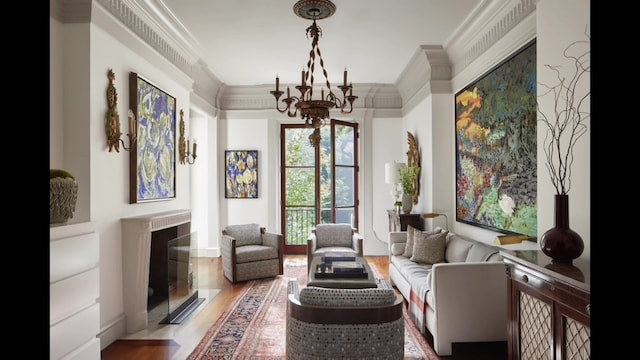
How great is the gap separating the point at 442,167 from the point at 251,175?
339 centimetres

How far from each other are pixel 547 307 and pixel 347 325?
3.19 feet

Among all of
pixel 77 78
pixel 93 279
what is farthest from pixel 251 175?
pixel 93 279

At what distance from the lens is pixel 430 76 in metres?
5.14

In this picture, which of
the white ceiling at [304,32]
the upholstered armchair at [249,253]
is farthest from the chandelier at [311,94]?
the upholstered armchair at [249,253]

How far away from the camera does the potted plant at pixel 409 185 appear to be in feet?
18.9

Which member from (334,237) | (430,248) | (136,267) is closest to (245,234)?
(334,237)

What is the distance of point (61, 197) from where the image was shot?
2236 millimetres

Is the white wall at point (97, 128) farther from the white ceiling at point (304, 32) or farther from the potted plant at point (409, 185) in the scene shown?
the potted plant at point (409, 185)

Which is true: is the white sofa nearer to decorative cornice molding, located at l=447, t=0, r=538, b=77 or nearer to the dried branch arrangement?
the dried branch arrangement

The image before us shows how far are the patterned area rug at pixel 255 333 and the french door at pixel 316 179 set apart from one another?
2473mm

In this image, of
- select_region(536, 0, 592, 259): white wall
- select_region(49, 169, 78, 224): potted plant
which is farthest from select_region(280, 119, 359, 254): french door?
select_region(49, 169, 78, 224): potted plant

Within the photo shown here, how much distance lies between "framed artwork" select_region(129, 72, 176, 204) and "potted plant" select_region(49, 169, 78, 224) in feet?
4.21

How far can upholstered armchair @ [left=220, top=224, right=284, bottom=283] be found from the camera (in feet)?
17.0
